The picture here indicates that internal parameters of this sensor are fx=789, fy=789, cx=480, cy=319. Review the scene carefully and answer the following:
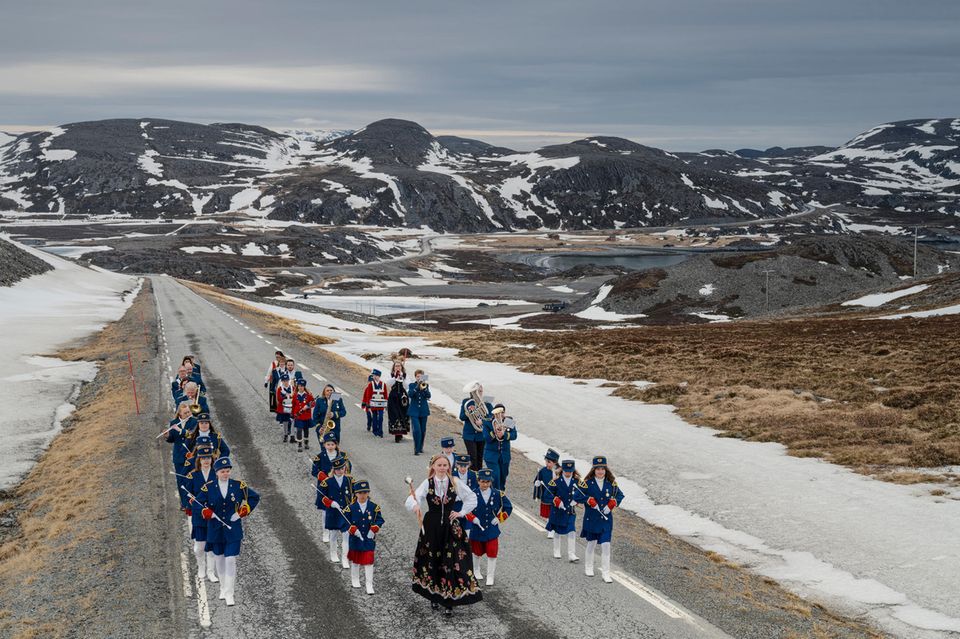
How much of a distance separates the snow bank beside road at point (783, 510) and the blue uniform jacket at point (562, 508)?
11.9 ft

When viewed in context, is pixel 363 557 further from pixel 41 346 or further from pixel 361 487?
pixel 41 346

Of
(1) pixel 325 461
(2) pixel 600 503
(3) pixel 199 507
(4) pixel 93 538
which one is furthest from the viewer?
(4) pixel 93 538

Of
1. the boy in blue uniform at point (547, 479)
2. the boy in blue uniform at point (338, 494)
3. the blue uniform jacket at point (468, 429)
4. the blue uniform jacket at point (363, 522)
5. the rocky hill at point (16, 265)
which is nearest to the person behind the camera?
the blue uniform jacket at point (363, 522)

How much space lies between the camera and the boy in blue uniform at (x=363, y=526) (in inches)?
478

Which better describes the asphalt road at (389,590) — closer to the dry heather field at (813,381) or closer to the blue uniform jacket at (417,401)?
the blue uniform jacket at (417,401)

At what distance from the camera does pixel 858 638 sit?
440 inches

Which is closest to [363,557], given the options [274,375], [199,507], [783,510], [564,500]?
[199,507]

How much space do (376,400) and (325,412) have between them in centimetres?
309

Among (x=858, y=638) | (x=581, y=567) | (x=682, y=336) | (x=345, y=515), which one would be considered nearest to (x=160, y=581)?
(x=345, y=515)

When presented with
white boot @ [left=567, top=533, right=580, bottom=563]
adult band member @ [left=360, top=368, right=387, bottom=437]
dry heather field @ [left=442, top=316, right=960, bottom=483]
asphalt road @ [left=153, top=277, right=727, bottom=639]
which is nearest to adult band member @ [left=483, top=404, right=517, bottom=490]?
asphalt road @ [left=153, top=277, right=727, bottom=639]

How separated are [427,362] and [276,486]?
949 inches

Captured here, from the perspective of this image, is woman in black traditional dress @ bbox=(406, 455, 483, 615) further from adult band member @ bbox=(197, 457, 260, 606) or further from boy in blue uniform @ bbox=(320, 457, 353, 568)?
adult band member @ bbox=(197, 457, 260, 606)

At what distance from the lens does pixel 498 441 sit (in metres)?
16.2

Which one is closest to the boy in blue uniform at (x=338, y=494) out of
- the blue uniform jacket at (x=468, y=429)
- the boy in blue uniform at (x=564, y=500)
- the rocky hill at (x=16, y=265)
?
the boy in blue uniform at (x=564, y=500)
